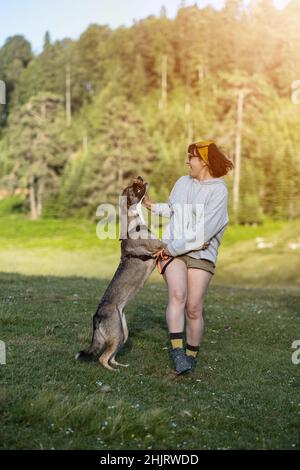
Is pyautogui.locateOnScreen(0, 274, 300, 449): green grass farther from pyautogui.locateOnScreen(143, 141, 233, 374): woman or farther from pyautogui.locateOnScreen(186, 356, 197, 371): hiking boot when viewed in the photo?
pyautogui.locateOnScreen(143, 141, 233, 374): woman

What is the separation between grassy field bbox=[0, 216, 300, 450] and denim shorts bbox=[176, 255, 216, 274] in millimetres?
1437

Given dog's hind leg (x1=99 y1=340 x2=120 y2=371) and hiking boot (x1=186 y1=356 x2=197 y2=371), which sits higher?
dog's hind leg (x1=99 y1=340 x2=120 y2=371)

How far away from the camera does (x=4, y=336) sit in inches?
353

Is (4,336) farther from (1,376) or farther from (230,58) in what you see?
(230,58)

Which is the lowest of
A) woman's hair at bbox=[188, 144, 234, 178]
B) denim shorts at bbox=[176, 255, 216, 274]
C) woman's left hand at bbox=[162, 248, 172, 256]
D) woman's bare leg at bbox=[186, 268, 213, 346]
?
woman's bare leg at bbox=[186, 268, 213, 346]

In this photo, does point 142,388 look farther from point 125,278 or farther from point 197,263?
point 197,263

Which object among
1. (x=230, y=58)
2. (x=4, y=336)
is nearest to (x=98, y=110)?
(x=230, y=58)

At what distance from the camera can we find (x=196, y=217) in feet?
25.5

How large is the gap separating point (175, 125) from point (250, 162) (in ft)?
46.6

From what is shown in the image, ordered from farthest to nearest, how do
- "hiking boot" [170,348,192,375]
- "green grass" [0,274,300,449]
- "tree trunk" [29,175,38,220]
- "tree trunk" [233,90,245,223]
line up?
"tree trunk" [29,175,38,220] < "tree trunk" [233,90,245,223] < "hiking boot" [170,348,192,375] < "green grass" [0,274,300,449]

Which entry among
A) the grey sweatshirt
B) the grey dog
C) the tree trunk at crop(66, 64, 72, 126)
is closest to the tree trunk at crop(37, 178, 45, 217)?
the tree trunk at crop(66, 64, 72, 126)

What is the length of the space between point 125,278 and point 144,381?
57.4 inches

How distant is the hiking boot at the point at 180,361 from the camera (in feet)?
24.9

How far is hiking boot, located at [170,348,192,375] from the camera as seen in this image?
7.58m
